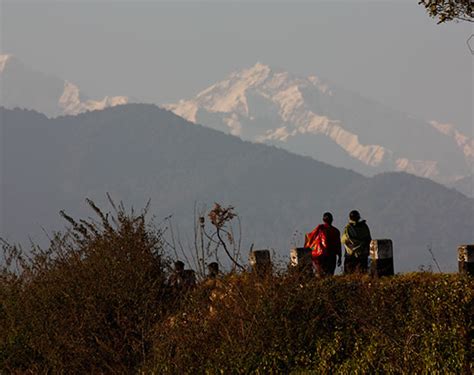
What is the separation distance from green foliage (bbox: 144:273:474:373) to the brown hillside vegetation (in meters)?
0.02

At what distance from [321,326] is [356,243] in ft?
8.84

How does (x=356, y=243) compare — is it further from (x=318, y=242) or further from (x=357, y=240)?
(x=318, y=242)

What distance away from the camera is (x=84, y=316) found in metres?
20.0

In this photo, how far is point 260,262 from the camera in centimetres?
2023

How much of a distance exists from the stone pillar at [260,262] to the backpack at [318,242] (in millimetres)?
918

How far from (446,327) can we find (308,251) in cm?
434

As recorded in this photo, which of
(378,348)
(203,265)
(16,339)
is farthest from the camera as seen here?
(16,339)

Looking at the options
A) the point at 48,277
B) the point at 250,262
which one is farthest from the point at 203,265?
the point at 48,277

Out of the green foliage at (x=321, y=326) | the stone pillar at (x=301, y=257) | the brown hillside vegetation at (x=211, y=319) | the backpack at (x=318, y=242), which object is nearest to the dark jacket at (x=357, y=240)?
the backpack at (x=318, y=242)

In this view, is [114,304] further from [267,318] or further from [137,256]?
[267,318]

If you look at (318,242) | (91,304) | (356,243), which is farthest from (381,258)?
(91,304)

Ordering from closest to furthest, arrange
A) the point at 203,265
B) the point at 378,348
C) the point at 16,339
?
1. the point at 378,348
2. the point at 203,265
3. the point at 16,339

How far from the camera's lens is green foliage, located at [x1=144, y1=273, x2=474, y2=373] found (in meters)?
16.6

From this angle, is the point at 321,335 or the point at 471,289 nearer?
the point at 471,289
